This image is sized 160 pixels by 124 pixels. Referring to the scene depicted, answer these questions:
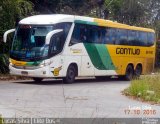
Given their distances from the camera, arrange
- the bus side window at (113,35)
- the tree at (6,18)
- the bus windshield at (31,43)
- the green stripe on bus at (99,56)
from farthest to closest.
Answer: the bus side window at (113,35) → the tree at (6,18) → the green stripe on bus at (99,56) → the bus windshield at (31,43)

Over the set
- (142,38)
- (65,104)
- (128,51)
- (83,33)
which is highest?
(83,33)

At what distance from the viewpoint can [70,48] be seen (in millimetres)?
24953

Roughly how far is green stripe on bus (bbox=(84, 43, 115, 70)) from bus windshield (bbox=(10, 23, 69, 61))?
2896mm

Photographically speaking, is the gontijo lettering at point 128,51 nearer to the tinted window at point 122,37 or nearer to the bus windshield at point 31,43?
the tinted window at point 122,37

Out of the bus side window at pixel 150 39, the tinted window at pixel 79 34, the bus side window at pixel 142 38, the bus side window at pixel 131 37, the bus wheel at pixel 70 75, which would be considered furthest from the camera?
the bus side window at pixel 150 39

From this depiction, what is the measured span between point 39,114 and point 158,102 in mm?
5430

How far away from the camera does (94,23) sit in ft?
90.0

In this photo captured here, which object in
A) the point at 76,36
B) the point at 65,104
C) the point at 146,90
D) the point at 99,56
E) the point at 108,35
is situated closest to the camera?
the point at 65,104

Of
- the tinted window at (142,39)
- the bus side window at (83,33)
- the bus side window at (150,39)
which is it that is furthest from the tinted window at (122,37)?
the bus side window at (83,33)

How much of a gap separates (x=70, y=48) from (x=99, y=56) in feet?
10.3

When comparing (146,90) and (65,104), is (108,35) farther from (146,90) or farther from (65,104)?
(65,104)

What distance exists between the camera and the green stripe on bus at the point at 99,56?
26891 millimetres

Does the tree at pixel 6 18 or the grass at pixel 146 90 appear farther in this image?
the tree at pixel 6 18

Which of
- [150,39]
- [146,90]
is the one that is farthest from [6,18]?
[146,90]
